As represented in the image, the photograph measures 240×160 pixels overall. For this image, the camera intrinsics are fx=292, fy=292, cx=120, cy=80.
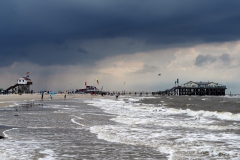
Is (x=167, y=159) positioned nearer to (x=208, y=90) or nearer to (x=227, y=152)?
(x=227, y=152)

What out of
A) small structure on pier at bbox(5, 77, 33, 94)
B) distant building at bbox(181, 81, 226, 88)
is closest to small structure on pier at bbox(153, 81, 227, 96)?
distant building at bbox(181, 81, 226, 88)

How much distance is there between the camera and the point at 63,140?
11.5 metres

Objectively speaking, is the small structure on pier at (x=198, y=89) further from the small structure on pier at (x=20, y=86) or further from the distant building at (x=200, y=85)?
the small structure on pier at (x=20, y=86)

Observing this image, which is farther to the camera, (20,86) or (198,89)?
(198,89)

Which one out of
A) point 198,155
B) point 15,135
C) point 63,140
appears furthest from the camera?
point 15,135

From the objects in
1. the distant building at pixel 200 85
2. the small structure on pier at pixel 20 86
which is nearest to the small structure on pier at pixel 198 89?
the distant building at pixel 200 85

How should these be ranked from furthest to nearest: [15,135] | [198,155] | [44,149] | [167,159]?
[15,135] → [44,149] → [198,155] → [167,159]

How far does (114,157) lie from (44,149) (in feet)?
8.27

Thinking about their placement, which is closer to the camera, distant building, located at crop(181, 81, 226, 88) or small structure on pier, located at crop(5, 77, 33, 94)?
small structure on pier, located at crop(5, 77, 33, 94)

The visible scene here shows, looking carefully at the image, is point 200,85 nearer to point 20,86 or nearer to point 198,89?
point 198,89

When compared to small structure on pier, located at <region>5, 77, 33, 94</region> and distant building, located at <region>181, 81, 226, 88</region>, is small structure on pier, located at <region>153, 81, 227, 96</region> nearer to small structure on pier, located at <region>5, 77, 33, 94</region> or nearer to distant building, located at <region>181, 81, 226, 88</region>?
distant building, located at <region>181, 81, 226, 88</region>

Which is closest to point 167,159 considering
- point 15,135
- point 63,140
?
point 63,140

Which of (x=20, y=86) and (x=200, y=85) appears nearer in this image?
(x=20, y=86)

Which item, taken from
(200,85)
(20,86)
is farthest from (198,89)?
(20,86)
